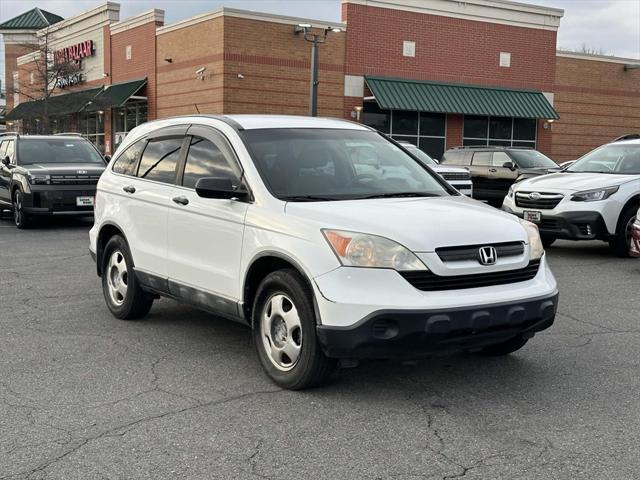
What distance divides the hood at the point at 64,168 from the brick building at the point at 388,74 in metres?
13.4

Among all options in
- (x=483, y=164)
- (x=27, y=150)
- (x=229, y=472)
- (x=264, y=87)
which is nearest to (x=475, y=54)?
(x=264, y=87)

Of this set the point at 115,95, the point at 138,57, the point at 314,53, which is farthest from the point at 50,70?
the point at 314,53

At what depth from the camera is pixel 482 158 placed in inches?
788

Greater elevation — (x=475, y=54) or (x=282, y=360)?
(x=475, y=54)

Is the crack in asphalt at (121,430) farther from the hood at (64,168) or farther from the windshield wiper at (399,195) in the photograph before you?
the hood at (64,168)

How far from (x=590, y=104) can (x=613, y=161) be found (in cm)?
2702

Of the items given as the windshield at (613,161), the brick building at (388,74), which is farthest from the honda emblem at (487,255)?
the brick building at (388,74)

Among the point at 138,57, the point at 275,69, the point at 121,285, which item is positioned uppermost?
the point at 138,57

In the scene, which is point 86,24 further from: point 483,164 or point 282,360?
point 282,360

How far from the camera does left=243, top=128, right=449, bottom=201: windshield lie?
5156mm

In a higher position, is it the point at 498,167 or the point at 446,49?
the point at 446,49

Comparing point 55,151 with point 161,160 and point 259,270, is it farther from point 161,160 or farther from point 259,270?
point 259,270

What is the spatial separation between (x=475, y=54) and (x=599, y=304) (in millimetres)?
26694

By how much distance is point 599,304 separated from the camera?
7539 mm
